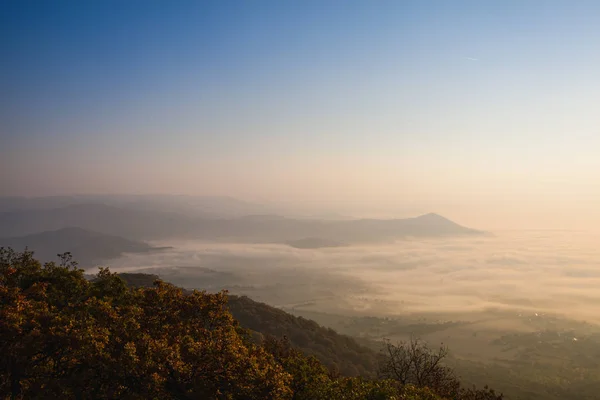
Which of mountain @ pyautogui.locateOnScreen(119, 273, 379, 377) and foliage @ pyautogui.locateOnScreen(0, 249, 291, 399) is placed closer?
foliage @ pyautogui.locateOnScreen(0, 249, 291, 399)

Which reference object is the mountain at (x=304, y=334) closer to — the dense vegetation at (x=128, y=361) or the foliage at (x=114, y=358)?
the dense vegetation at (x=128, y=361)

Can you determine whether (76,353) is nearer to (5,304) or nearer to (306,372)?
(5,304)

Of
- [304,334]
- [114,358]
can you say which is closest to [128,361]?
[114,358]

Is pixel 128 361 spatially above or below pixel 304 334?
above

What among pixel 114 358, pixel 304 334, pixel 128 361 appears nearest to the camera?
pixel 128 361

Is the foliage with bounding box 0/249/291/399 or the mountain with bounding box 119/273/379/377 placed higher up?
the foliage with bounding box 0/249/291/399

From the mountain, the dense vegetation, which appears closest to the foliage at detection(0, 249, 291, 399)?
the dense vegetation

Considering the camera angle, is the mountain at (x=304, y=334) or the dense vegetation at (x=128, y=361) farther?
the mountain at (x=304, y=334)

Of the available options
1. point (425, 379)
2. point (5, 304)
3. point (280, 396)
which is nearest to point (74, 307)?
point (5, 304)

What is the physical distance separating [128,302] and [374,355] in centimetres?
15913

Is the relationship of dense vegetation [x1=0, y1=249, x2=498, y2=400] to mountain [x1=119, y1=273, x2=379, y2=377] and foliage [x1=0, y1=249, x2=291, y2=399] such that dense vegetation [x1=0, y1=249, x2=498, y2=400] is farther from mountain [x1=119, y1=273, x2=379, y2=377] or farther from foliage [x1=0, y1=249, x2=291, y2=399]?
mountain [x1=119, y1=273, x2=379, y2=377]

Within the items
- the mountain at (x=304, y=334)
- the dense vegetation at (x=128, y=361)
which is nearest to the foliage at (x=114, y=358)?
the dense vegetation at (x=128, y=361)

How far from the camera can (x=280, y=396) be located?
2334 cm

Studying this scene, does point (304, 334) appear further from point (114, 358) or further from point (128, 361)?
point (128, 361)
